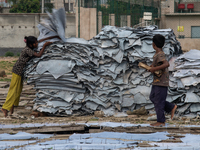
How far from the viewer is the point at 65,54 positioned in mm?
5473

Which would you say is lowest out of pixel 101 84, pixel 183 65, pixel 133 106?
pixel 133 106

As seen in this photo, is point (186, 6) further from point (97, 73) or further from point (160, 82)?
point (160, 82)

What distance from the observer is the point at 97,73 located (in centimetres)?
559

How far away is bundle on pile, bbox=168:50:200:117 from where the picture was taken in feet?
17.3

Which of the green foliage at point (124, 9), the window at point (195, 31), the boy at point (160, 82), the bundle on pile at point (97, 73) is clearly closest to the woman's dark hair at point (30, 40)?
the bundle on pile at point (97, 73)

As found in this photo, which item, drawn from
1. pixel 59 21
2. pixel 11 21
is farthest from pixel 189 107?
pixel 11 21

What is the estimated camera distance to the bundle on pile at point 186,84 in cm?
528

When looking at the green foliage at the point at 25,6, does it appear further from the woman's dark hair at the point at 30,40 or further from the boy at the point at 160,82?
the boy at the point at 160,82

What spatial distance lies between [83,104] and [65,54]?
98 centimetres

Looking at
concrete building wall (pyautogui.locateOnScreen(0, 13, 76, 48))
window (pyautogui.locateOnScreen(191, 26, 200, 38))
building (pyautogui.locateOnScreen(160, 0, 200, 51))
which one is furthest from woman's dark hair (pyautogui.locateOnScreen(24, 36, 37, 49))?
concrete building wall (pyautogui.locateOnScreen(0, 13, 76, 48))

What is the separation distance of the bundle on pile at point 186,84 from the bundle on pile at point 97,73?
339 mm

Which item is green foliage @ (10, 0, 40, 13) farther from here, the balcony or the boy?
the boy

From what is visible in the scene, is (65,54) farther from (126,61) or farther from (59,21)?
(126,61)

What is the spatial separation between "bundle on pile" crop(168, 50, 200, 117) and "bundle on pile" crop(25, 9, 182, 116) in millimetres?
339
